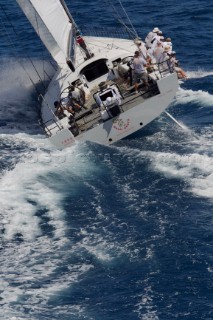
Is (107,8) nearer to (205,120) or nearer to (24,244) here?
(205,120)

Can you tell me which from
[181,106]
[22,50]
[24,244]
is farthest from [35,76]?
[24,244]

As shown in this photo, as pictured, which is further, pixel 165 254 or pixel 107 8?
pixel 107 8

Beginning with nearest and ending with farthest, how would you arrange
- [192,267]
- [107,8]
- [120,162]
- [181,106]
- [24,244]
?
[192,267] → [24,244] → [120,162] → [181,106] → [107,8]

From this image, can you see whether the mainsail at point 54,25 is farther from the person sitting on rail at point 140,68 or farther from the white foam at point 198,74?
the white foam at point 198,74

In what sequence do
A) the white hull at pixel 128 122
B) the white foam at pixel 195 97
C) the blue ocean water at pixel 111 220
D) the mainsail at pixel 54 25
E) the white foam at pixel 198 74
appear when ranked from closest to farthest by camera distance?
the blue ocean water at pixel 111 220, the white hull at pixel 128 122, the white foam at pixel 195 97, the mainsail at pixel 54 25, the white foam at pixel 198 74

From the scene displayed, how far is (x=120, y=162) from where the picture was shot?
22.7 m

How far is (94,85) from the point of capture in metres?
26.2

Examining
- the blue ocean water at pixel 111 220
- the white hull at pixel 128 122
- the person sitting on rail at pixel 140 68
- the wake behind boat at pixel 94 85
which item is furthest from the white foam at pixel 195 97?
the white hull at pixel 128 122

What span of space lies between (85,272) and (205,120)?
925cm

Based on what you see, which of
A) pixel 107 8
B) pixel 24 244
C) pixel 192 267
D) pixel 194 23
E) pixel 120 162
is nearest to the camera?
pixel 192 267

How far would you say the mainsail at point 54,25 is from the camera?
87.6 ft

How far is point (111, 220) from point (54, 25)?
10.4m

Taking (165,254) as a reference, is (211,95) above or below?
below

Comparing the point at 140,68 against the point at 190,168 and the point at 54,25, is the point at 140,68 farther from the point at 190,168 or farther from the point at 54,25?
the point at 190,168
